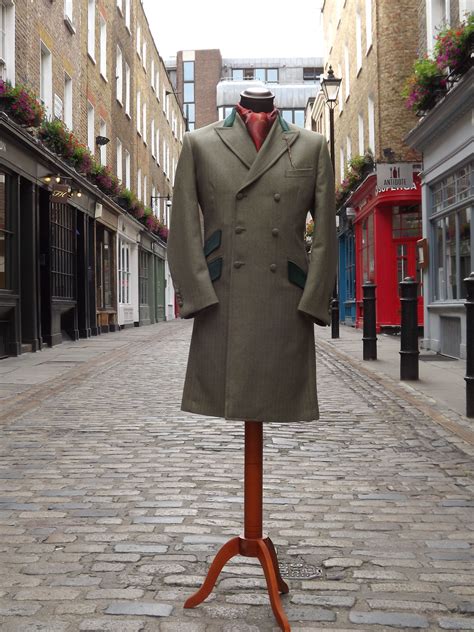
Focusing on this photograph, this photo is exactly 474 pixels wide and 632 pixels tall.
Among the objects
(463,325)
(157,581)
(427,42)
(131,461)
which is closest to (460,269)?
(463,325)

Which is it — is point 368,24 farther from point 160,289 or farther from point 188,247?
point 188,247

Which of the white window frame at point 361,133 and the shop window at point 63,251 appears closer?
the shop window at point 63,251

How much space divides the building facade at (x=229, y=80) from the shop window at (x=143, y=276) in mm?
34587

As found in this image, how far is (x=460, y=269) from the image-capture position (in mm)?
10797

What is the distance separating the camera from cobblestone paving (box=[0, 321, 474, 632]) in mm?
2488

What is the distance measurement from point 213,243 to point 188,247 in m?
0.09

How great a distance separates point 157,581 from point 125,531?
632 millimetres

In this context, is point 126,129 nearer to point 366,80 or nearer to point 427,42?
point 366,80

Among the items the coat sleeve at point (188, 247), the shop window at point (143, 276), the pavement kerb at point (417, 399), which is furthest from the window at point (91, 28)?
the coat sleeve at point (188, 247)

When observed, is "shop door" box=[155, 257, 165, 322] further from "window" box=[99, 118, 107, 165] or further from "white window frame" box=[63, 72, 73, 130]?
"white window frame" box=[63, 72, 73, 130]

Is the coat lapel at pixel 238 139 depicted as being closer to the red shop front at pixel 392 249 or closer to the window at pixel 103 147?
the red shop front at pixel 392 249

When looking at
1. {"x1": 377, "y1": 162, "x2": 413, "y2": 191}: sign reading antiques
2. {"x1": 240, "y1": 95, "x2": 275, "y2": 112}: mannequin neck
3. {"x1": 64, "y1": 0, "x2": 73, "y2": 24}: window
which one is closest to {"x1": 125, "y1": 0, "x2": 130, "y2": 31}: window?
{"x1": 64, "y1": 0, "x2": 73, "y2": 24}: window

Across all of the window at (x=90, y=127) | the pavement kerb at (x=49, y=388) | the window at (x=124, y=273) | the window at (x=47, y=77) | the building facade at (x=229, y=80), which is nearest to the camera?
the pavement kerb at (x=49, y=388)

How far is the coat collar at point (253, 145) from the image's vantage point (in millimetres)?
2469
